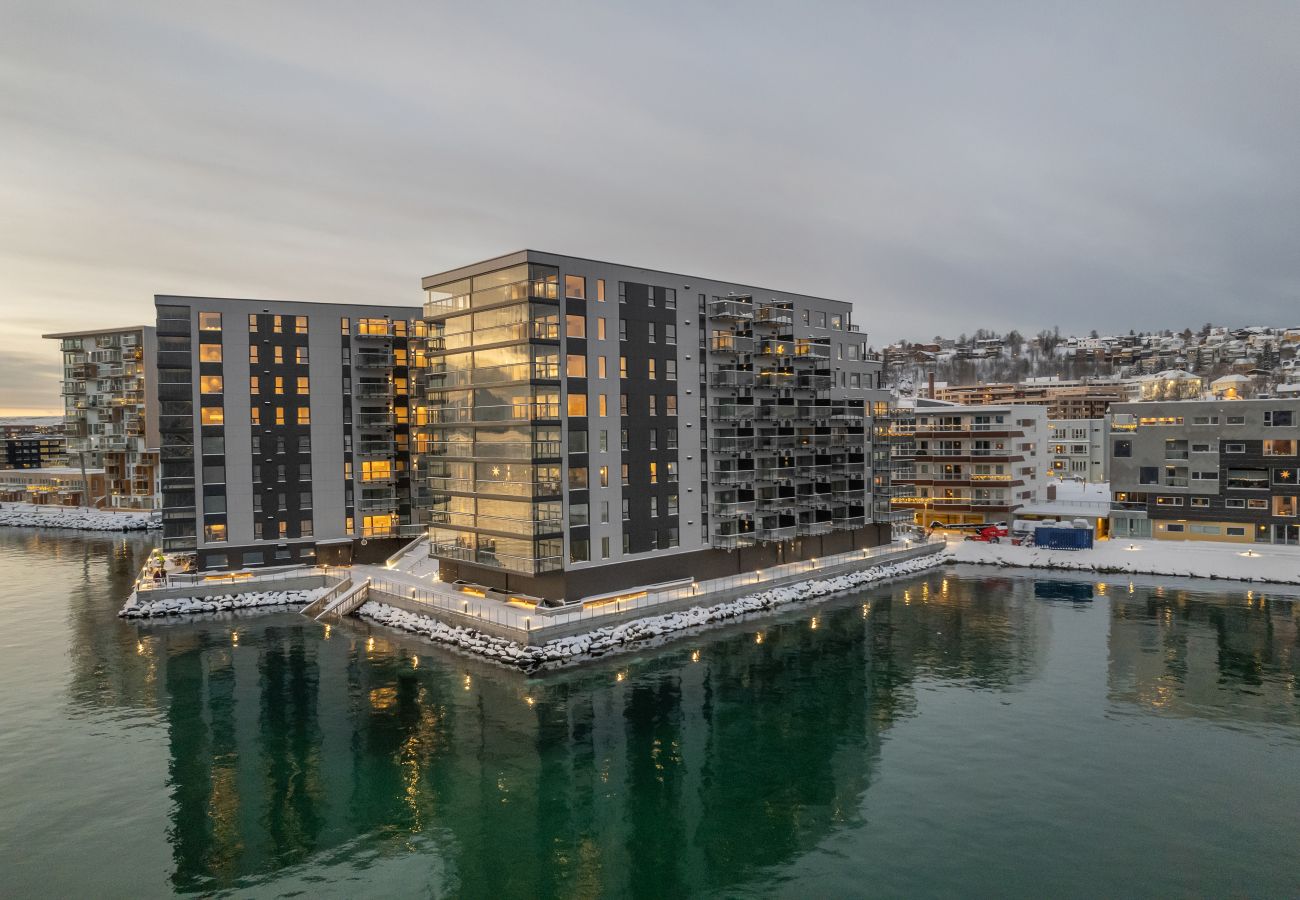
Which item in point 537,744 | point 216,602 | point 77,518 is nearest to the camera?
point 537,744

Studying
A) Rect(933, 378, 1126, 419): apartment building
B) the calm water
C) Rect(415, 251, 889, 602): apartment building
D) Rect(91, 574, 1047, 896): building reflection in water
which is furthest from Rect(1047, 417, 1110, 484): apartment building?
Rect(91, 574, 1047, 896): building reflection in water

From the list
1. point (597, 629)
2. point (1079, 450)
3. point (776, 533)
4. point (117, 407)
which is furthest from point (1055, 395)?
point (117, 407)

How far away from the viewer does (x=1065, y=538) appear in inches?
2896

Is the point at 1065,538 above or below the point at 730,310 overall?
below

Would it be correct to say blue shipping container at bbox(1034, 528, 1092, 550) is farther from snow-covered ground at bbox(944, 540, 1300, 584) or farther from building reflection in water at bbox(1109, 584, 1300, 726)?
building reflection in water at bbox(1109, 584, 1300, 726)

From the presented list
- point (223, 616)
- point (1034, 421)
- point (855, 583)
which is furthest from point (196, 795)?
point (1034, 421)

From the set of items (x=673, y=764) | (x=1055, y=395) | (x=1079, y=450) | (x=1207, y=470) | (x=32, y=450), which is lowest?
(x=673, y=764)

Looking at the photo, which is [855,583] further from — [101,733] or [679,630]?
[101,733]

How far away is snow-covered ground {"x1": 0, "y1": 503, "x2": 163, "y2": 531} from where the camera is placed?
99375 millimetres

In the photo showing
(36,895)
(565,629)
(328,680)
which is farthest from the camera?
(565,629)

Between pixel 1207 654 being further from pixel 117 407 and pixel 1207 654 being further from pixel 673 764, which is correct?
pixel 117 407

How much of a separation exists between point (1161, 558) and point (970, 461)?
2113 cm

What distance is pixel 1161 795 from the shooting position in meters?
27.0

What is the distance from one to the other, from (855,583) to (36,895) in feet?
175
